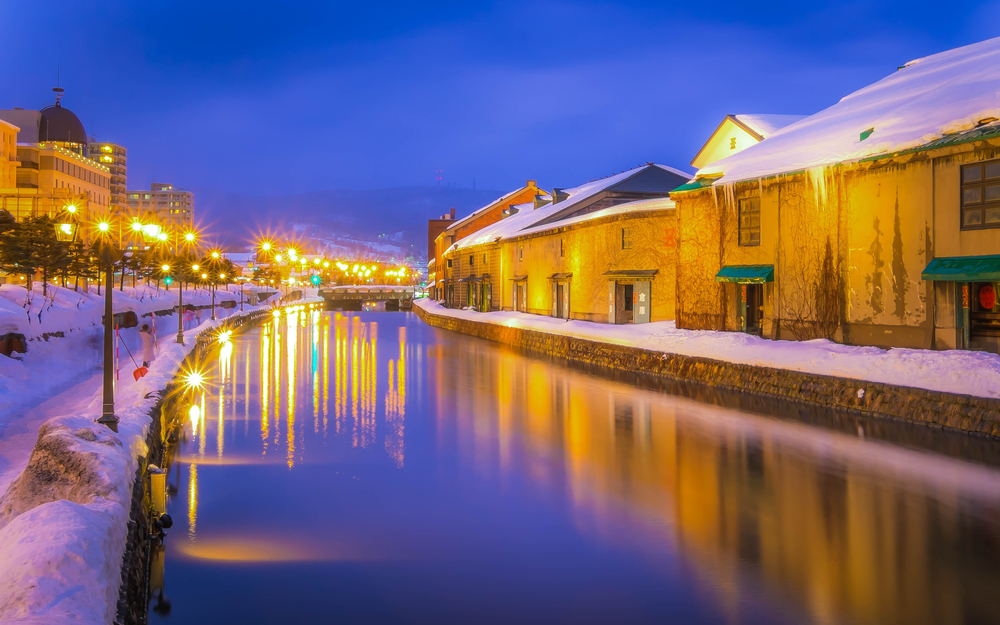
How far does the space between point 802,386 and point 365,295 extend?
101 m

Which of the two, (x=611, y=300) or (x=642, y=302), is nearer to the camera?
(x=642, y=302)

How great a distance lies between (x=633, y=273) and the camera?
109 feet

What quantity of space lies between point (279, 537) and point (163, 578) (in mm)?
1382

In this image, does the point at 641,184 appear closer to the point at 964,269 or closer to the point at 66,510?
the point at 964,269

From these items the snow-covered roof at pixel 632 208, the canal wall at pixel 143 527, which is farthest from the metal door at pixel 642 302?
the canal wall at pixel 143 527

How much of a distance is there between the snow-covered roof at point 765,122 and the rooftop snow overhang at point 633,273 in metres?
9.17

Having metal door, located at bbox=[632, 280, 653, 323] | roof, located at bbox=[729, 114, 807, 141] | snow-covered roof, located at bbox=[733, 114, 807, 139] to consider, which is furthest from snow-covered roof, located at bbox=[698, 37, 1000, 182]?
snow-covered roof, located at bbox=[733, 114, 807, 139]

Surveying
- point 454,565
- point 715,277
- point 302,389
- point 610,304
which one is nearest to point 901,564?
point 454,565

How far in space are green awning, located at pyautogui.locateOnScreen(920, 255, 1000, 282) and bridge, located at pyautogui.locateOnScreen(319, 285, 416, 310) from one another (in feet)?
306

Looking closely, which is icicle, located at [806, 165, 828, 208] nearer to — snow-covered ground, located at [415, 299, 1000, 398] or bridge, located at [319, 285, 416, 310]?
snow-covered ground, located at [415, 299, 1000, 398]

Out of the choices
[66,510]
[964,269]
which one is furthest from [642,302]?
[66,510]

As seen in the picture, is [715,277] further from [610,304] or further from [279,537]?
[279,537]

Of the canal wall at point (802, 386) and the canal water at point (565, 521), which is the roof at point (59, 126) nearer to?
the canal wall at point (802, 386)

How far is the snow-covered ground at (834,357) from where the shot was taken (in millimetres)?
14562
